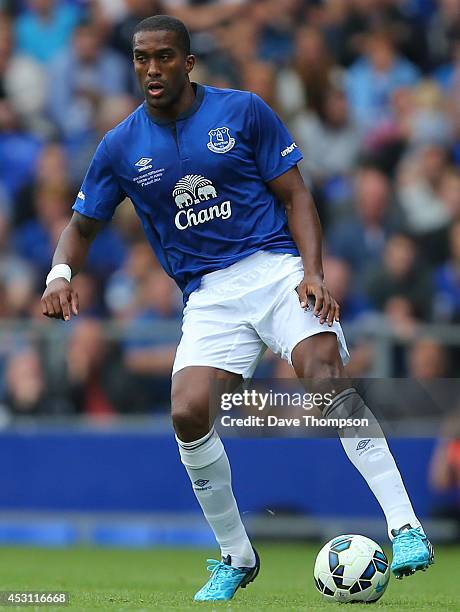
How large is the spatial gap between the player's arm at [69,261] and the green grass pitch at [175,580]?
133 cm

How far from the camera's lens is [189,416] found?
6.45 metres

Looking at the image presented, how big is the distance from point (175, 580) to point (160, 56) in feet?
11.0

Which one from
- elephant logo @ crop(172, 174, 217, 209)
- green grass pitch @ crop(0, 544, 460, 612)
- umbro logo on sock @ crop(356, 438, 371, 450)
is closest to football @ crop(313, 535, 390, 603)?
green grass pitch @ crop(0, 544, 460, 612)

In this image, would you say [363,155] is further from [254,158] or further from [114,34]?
[254,158]

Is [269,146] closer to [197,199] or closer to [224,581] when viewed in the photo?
[197,199]

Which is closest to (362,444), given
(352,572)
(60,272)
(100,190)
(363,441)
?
(363,441)

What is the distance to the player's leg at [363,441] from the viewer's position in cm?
619

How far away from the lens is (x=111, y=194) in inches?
273

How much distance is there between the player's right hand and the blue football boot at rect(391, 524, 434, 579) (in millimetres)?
1783

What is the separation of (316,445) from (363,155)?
3.43 metres

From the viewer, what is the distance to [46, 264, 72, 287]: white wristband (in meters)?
6.68

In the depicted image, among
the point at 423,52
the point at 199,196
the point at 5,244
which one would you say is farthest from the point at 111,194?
the point at 423,52

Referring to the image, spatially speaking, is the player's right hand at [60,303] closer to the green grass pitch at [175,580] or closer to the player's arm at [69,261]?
the player's arm at [69,261]

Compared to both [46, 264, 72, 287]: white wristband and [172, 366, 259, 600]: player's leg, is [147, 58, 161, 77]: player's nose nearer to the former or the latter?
[46, 264, 72, 287]: white wristband
